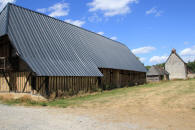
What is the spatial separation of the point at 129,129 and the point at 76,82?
11.0 m

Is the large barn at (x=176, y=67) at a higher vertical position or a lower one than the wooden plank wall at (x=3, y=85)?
higher

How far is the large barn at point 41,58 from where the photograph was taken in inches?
541

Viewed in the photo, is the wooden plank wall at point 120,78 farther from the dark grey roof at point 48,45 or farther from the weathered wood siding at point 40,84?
the weathered wood siding at point 40,84

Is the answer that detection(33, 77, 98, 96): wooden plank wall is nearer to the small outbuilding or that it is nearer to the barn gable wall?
the small outbuilding

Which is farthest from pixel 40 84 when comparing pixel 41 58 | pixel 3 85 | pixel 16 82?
pixel 3 85

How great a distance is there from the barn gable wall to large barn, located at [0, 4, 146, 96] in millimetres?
35966

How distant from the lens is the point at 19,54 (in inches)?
524

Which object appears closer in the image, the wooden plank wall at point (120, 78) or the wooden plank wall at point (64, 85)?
the wooden plank wall at point (64, 85)

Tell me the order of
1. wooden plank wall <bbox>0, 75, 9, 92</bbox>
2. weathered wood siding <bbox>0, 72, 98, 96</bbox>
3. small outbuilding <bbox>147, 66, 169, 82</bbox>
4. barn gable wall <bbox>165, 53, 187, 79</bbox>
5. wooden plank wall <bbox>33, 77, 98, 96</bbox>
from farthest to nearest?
1. barn gable wall <bbox>165, 53, 187, 79</bbox>
2. small outbuilding <bbox>147, 66, 169, 82</bbox>
3. wooden plank wall <bbox>0, 75, 9, 92</bbox>
4. wooden plank wall <bbox>33, 77, 98, 96</bbox>
5. weathered wood siding <bbox>0, 72, 98, 96</bbox>

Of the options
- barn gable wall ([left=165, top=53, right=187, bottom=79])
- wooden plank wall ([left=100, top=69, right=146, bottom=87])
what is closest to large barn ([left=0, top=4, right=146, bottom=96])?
wooden plank wall ([left=100, top=69, right=146, bottom=87])

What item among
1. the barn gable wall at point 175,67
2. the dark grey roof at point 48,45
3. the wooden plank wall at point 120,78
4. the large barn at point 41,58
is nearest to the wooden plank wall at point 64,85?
the large barn at point 41,58

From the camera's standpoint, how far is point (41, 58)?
14.6 metres

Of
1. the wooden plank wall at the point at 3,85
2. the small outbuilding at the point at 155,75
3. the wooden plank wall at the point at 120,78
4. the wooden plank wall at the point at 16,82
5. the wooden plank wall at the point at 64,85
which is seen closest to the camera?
the wooden plank wall at the point at 64,85

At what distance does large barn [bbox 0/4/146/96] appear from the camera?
45.1 feet
